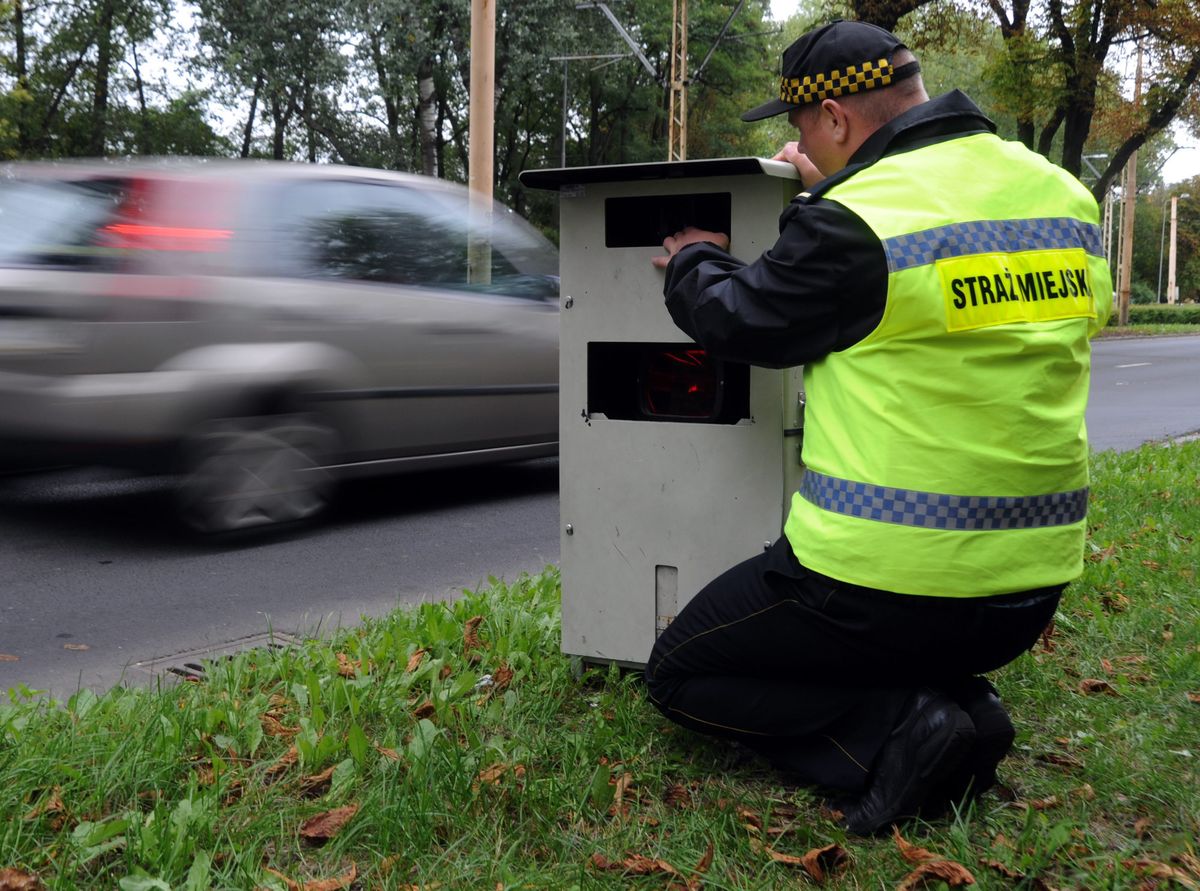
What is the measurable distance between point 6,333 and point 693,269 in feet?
11.7

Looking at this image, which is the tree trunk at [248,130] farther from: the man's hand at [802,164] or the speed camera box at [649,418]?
the man's hand at [802,164]

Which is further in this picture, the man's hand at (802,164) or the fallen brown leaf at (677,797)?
the man's hand at (802,164)

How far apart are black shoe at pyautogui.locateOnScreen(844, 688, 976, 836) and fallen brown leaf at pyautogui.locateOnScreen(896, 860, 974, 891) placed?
0.60 feet

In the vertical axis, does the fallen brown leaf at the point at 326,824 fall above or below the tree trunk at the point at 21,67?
below

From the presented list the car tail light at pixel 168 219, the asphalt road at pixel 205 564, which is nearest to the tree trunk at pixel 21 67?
the asphalt road at pixel 205 564

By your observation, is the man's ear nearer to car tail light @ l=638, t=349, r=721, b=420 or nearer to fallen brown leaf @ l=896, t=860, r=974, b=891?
car tail light @ l=638, t=349, r=721, b=420

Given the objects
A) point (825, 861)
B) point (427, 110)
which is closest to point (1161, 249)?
point (427, 110)

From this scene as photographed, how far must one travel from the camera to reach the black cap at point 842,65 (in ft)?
8.87

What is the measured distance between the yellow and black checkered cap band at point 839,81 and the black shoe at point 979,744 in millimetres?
1310

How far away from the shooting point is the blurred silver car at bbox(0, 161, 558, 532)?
5391 millimetres

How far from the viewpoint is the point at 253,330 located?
19.0 ft

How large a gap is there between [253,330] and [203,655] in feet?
6.54

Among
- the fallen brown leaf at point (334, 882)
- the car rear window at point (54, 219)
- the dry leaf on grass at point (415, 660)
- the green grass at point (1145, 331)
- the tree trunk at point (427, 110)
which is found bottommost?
the green grass at point (1145, 331)

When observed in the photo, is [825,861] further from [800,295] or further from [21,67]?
[21,67]
